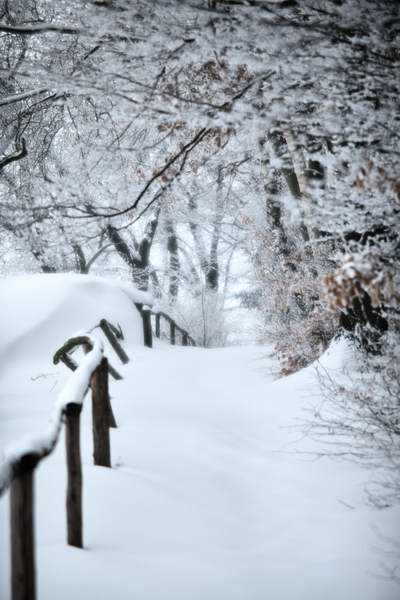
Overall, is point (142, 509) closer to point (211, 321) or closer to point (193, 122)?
point (193, 122)

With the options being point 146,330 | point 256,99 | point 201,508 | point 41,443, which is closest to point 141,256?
point 146,330

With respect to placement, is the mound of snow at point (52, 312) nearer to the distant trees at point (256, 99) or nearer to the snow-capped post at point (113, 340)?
the snow-capped post at point (113, 340)

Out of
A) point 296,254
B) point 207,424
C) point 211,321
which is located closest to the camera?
point 207,424

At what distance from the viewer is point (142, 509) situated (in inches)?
104

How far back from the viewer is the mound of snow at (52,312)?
7324 millimetres

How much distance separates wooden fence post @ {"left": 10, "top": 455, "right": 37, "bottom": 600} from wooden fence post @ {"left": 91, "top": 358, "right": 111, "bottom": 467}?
172 cm

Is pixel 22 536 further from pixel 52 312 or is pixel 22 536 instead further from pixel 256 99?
pixel 52 312

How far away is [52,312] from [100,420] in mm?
5321

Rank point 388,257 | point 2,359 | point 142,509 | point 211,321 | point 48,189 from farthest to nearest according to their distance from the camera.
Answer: point 211,321, point 2,359, point 48,189, point 142,509, point 388,257

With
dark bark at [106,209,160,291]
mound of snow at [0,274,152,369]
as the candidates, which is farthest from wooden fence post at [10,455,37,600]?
dark bark at [106,209,160,291]

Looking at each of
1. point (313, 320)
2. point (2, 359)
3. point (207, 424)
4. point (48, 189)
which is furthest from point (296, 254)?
point (2, 359)

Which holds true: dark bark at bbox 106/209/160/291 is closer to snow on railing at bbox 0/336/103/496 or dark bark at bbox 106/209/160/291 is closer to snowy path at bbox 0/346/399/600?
snowy path at bbox 0/346/399/600

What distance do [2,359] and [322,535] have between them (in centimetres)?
579

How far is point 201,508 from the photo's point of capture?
3.00 metres
